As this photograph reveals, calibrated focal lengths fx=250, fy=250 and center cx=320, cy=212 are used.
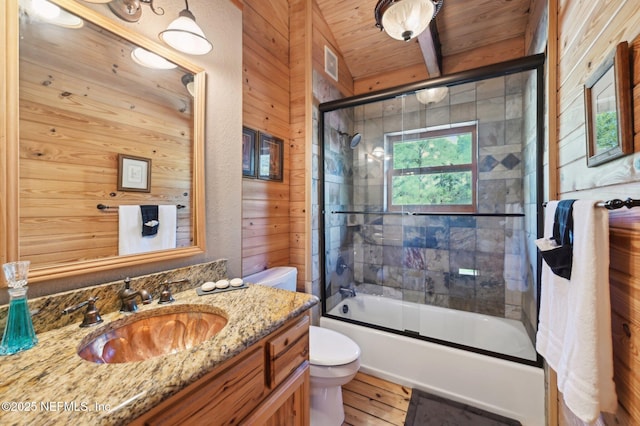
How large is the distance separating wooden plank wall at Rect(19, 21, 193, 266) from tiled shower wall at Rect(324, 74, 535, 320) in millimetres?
1545

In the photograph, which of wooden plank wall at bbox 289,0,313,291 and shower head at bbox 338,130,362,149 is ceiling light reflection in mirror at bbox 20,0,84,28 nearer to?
wooden plank wall at bbox 289,0,313,291

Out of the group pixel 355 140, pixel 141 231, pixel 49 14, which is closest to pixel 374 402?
pixel 141 231

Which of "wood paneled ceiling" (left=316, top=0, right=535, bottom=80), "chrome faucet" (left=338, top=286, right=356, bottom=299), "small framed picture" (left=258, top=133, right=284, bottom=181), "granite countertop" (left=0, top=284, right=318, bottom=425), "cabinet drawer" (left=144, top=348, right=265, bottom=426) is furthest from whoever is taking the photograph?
"chrome faucet" (left=338, top=286, right=356, bottom=299)

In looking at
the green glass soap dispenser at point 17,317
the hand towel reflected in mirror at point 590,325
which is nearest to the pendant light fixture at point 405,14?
the hand towel reflected in mirror at point 590,325

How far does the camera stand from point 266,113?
6.43 ft

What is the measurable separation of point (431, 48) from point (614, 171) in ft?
5.98

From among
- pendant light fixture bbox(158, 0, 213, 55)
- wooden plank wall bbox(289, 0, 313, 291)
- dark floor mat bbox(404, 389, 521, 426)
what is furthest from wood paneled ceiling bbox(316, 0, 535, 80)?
dark floor mat bbox(404, 389, 521, 426)

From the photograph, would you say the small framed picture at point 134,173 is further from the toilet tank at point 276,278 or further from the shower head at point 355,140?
the shower head at point 355,140

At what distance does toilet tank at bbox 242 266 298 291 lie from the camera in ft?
5.53

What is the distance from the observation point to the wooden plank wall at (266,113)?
1.79m

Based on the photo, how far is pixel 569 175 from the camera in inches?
47.4

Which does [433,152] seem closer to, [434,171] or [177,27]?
[434,171]

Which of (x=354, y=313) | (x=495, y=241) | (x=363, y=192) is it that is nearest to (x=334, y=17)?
(x=363, y=192)

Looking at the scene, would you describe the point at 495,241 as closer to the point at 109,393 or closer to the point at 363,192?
the point at 363,192
